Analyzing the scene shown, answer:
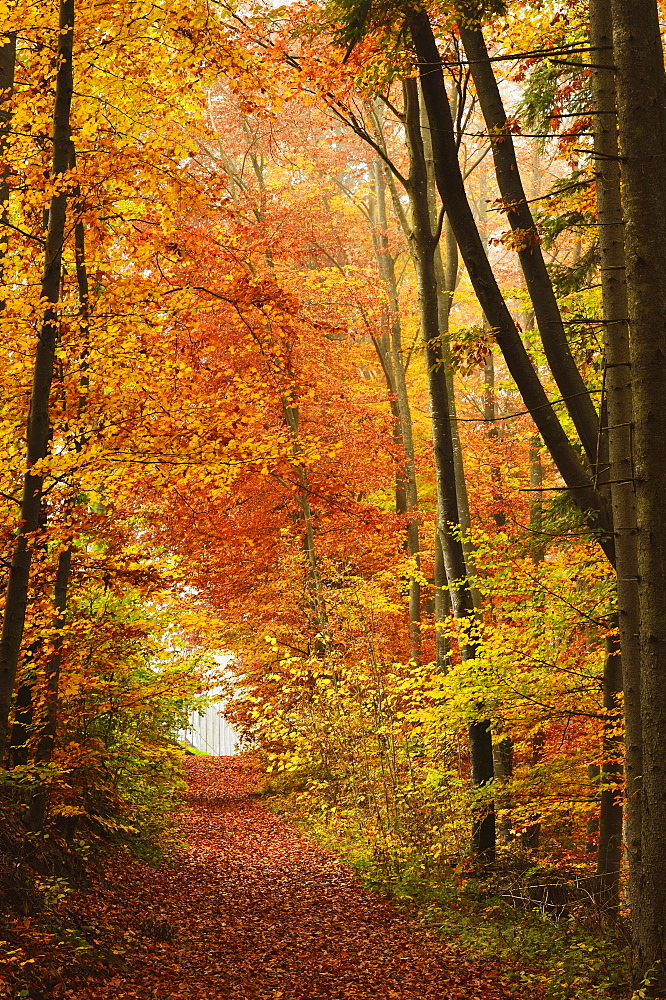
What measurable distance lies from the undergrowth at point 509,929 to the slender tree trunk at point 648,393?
2.34 feet

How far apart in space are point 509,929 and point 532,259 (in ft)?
17.1

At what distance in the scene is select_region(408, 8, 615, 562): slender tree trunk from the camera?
638 cm

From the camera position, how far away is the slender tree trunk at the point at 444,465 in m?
8.41

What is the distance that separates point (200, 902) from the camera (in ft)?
27.0

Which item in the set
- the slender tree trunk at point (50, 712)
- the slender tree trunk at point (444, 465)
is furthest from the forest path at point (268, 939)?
the slender tree trunk at point (444, 465)

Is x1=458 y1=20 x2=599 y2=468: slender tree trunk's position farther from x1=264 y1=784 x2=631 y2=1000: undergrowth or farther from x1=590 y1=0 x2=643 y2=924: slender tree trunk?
x1=264 y1=784 x2=631 y2=1000: undergrowth

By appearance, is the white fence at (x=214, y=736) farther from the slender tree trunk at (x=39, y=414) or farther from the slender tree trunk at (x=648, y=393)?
the slender tree trunk at (x=648, y=393)

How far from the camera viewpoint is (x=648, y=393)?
191 inches

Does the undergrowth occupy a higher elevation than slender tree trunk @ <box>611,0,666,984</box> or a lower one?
lower

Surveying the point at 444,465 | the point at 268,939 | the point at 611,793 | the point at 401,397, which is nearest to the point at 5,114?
the point at 444,465

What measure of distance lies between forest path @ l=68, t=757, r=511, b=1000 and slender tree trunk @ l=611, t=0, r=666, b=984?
1.53 meters

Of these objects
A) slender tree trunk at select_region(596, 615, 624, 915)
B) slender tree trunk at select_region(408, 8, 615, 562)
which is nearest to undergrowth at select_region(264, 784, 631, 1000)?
slender tree trunk at select_region(596, 615, 624, 915)

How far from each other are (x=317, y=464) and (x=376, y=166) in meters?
6.41

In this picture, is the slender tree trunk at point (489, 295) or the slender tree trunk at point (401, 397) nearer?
the slender tree trunk at point (489, 295)
